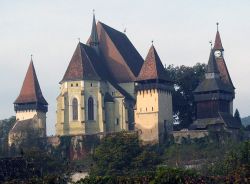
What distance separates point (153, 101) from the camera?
104m

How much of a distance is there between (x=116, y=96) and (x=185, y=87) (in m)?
8.15

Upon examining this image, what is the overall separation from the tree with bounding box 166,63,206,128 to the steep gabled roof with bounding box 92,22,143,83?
4398 mm

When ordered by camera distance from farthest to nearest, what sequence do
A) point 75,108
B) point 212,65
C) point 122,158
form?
point 75,108
point 212,65
point 122,158

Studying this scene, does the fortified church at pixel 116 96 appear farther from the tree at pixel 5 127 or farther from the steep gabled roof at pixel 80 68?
the tree at pixel 5 127

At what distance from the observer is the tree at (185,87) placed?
110 m

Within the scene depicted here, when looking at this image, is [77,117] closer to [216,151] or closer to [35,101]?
[35,101]

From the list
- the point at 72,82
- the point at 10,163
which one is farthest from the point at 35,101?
the point at 10,163

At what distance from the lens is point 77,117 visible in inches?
4205

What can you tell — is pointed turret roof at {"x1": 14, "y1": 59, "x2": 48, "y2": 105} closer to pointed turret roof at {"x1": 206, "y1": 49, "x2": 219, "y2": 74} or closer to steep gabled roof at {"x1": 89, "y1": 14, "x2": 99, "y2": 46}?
steep gabled roof at {"x1": 89, "y1": 14, "x2": 99, "y2": 46}

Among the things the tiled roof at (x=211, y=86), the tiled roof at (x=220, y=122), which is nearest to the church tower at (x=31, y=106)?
the tiled roof at (x=220, y=122)

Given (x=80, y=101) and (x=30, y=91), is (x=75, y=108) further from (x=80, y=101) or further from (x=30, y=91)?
(x=30, y=91)

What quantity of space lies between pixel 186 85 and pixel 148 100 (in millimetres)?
8731

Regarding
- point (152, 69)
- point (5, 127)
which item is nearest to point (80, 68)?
point (152, 69)

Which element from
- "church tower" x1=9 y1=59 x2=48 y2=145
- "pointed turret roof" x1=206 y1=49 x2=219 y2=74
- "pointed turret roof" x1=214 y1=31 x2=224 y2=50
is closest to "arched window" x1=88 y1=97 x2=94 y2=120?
"church tower" x1=9 y1=59 x2=48 y2=145
